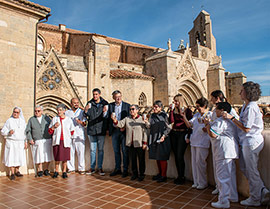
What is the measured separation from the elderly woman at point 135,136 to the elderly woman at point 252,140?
7.00 ft

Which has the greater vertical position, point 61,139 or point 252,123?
point 252,123

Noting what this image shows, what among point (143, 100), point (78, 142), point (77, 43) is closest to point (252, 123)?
point (78, 142)

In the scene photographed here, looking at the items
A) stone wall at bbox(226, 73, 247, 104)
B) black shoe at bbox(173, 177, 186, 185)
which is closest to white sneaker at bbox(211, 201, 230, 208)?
black shoe at bbox(173, 177, 186, 185)

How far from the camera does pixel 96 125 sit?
18.1ft

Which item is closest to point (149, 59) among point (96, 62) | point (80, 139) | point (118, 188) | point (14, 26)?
point (96, 62)

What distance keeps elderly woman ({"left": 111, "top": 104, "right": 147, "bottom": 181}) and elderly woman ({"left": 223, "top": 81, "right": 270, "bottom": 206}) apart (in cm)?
213

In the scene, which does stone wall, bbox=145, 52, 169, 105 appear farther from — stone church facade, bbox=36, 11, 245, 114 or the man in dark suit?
the man in dark suit

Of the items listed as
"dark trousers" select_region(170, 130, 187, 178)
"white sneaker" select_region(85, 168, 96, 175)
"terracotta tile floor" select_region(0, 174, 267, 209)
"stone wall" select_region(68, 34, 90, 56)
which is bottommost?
"terracotta tile floor" select_region(0, 174, 267, 209)

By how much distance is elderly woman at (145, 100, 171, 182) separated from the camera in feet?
15.5

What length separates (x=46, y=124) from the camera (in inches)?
224

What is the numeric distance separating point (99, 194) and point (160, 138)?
169cm

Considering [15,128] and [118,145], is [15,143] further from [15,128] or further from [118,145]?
[118,145]

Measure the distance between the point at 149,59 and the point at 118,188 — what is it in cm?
1739

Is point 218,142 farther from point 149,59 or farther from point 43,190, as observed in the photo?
point 149,59
